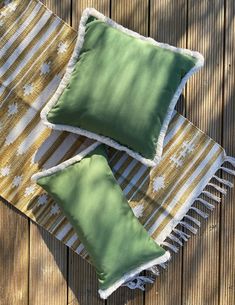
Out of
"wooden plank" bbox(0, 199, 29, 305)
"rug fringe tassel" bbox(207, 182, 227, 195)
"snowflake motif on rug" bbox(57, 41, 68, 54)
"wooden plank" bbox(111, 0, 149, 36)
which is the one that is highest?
"wooden plank" bbox(111, 0, 149, 36)

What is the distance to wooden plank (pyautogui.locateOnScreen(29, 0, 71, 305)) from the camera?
1576 millimetres

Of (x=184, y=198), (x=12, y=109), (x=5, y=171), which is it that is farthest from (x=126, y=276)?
(x=12, y=109)

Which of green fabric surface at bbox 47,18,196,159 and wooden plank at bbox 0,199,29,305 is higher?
green fabric surface at bbox 47,18,196,159

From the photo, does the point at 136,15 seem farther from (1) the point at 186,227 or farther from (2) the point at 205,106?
(1) the point at 186,227

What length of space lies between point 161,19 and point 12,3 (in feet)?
1.73

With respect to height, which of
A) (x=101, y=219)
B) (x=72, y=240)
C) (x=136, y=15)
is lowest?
(x=72, y=240)

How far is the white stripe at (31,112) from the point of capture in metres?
1.55

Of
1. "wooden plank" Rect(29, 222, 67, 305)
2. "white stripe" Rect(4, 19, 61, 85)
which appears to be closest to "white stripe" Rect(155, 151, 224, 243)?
"wooden plank" Rect(29, 222, 67, 305)

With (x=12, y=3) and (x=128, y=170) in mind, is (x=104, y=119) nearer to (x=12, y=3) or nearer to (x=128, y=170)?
(x=128, y=170)

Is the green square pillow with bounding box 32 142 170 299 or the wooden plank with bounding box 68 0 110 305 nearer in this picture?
the green square pillow with bounding box 32 142 170 299

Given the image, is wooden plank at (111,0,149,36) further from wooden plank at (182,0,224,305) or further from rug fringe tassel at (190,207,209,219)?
rug fringe tassel at (190,207,209,219)

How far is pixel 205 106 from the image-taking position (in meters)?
1.57

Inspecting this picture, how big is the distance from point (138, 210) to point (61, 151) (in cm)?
34

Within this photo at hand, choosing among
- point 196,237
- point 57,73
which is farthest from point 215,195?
point 57,73
